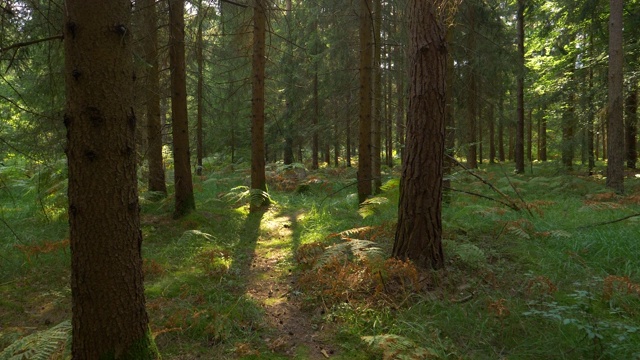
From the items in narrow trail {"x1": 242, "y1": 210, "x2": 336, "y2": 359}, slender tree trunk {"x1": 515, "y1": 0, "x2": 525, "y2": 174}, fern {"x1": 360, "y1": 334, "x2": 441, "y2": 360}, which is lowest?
narrow trail {"x1": 242, "y1": 210, "x2": 336, "y2": 359}

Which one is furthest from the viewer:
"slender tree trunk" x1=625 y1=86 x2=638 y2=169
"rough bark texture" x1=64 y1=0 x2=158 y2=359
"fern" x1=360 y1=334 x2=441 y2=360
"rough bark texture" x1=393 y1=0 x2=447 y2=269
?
"slender tree trunk" x1=625 y1=86 x2=638 y2=169

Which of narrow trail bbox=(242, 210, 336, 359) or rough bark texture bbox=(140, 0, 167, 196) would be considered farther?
rough bark texture bbox=(140, 0, 167, 196)

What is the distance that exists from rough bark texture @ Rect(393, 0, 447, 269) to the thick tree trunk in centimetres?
919

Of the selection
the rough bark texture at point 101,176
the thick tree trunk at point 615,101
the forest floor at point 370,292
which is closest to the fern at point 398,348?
the forest floor at point 370,292

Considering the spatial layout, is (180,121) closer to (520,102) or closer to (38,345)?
(38,345)

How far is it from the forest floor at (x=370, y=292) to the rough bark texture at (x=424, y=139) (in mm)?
397

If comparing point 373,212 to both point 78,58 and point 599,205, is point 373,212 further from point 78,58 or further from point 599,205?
point 78,58

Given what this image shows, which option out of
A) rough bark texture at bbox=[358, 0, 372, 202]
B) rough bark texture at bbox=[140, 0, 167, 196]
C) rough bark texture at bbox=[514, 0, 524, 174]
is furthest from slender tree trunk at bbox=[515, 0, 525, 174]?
rough bark texture at bbox=[140, 0, 167, 196]

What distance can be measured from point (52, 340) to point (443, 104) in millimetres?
4388

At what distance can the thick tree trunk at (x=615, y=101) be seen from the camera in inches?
411

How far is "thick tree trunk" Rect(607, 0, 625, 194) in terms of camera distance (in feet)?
34.2

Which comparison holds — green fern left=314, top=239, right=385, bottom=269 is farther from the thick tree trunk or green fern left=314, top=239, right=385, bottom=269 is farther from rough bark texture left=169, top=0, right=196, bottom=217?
the thick tree trunk

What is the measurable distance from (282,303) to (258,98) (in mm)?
6194

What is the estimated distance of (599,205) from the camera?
7.62 meters
